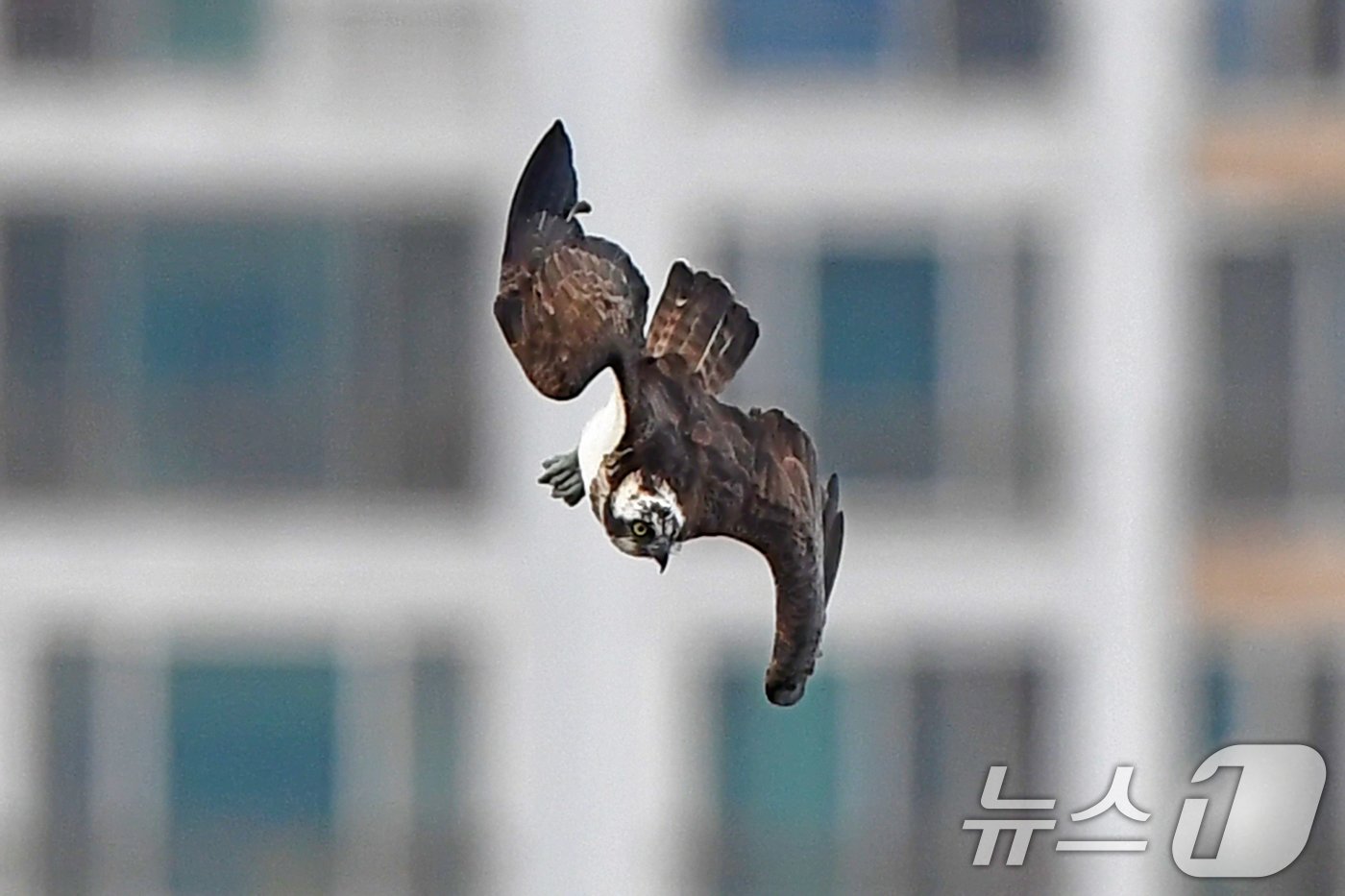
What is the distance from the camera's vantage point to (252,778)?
5.58m

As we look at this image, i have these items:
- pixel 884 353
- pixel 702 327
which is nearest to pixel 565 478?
pixel 702 327

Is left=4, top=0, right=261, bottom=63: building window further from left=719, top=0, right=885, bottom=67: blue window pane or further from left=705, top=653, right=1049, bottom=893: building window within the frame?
left=705, top=653, right=1049, bottom=893: building window

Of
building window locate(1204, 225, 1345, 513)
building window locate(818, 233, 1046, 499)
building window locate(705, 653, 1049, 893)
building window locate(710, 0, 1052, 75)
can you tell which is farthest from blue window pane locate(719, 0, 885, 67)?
building window locate(705, 653, 1049, 893)

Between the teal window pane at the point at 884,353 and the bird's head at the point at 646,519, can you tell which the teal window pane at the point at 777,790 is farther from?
the bird's head at the point at 646,519

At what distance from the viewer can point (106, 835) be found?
5.62 m

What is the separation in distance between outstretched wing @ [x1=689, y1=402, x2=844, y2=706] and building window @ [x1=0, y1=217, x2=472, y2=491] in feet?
16.2

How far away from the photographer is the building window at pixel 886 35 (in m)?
5.32

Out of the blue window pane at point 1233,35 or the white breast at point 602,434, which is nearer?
the white breast at point 602,434

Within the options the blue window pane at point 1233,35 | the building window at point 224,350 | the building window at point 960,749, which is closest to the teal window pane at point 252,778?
the building window at point 224,350

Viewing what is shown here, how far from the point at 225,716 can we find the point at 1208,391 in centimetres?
210

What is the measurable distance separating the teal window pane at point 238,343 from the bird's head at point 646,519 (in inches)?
195

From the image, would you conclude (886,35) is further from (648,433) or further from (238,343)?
(648,433)

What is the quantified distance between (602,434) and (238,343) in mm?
4974

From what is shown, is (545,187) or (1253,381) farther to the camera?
(1253,381)
